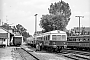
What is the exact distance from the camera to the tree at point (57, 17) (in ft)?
188

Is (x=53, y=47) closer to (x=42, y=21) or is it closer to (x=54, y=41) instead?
(x=54, y=41)

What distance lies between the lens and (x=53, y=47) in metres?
25.9

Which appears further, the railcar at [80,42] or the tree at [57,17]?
the tree at [57,17]

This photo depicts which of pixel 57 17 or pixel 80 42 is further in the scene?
pixel 57 17

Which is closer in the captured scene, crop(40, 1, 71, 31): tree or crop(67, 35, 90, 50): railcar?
crop(67, 35, 90, 50): railcar

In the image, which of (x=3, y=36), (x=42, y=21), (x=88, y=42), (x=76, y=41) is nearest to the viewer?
(x=88, y=42)

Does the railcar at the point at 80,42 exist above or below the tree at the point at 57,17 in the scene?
below

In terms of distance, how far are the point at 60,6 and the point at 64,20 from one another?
5.56m

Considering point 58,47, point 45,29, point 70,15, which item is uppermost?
point 70,15

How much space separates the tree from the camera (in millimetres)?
57156

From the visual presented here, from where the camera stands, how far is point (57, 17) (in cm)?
5650

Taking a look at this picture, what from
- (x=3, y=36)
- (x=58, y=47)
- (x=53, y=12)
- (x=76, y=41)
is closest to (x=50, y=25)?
(x=53, y=12)

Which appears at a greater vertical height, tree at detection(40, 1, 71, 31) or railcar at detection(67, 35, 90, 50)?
tree at detection(40, 1, 71, 31)

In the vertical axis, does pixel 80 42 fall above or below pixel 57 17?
below
